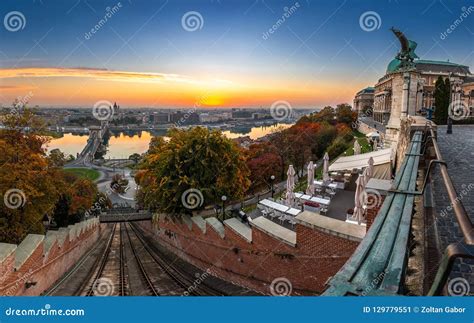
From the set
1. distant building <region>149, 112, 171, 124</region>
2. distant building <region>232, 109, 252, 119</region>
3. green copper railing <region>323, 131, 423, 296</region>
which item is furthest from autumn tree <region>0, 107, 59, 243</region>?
distant building <region>232, 109, 252, 119</region>

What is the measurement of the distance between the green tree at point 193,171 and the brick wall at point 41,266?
2.01 metres

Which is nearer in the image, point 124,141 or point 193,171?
point 193,171

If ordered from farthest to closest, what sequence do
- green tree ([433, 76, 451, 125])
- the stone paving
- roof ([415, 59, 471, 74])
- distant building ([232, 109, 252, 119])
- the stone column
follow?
distant building ([232, 109, 252, 119]) → roof ([415, 59, 471, 74]) → green tree ([433, 76, 451, 125]) → the stone column → the stone paving

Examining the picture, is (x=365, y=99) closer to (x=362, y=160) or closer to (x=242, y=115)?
(x=242, y=115)

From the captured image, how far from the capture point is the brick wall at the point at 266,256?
3.43m

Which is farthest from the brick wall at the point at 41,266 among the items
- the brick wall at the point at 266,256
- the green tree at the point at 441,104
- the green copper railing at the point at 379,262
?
the green tree at the point at 441,104

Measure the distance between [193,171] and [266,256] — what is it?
3.55 meters

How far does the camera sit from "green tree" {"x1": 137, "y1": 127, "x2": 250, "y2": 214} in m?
7.50

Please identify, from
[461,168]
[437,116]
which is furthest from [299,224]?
[437,116]

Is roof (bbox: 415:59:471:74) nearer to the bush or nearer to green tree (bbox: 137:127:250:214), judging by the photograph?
the bush

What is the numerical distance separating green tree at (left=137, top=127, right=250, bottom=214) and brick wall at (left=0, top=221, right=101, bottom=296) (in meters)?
Answer: 2.01

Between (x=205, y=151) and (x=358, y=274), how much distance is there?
22.3 feet

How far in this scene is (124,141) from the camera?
62.8m

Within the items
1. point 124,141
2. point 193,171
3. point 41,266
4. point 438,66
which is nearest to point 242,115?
point 124,141
